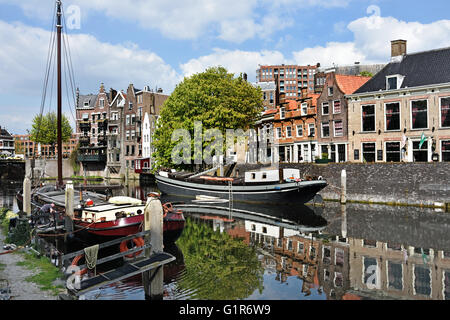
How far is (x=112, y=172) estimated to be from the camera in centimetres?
8250

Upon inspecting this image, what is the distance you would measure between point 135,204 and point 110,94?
2972 inches

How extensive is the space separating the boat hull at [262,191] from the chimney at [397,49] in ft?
59.9

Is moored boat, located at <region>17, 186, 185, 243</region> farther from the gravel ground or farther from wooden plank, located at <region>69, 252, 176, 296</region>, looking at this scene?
wooden plank, located at <region>69, 252, 176, 296</region>

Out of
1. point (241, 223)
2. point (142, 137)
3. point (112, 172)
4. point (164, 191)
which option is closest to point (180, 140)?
point (164, 191)

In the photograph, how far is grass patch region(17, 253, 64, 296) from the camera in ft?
39.0

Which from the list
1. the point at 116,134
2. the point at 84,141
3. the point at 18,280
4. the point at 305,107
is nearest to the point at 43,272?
the point at 18,280

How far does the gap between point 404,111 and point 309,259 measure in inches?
1053

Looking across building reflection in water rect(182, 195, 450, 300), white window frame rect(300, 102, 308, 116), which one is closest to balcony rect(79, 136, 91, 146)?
white window frame rect(300, 102, 308, 116)

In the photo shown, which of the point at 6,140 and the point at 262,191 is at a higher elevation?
the point at 6,140

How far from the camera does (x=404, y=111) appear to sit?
124ft

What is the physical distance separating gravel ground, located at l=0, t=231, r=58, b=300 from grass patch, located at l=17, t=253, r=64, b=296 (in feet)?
0.61

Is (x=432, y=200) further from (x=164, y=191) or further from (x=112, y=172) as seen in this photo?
(x=112, y=172)

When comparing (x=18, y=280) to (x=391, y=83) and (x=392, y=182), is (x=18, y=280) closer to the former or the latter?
(x=392, y=182)

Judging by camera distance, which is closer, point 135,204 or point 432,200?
point 135,204
